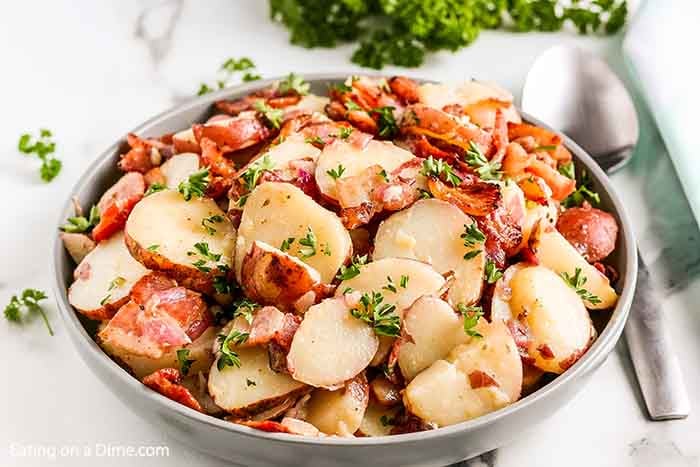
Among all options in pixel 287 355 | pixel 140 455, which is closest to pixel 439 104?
pixel 287 355

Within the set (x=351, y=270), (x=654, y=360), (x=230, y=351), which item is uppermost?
(x=351, y=270)

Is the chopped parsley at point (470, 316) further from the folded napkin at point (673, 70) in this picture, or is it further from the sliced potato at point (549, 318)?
the folded napkin at point (673, 70)

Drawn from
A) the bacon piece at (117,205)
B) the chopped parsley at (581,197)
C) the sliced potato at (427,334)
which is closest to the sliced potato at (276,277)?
the sliced potato at (427,334)

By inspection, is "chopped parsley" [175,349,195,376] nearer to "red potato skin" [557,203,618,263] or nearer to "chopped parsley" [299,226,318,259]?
"chopped parsley" [299,226,318,259]

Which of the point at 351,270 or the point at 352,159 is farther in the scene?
the point at 352,159

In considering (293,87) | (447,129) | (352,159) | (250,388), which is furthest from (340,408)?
(293,87)

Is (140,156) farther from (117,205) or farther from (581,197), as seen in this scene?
(581,197)

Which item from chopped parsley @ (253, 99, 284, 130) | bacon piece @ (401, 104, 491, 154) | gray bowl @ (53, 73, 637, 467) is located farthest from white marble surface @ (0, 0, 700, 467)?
chopped parsley @ (253, 99, 284, 130)
